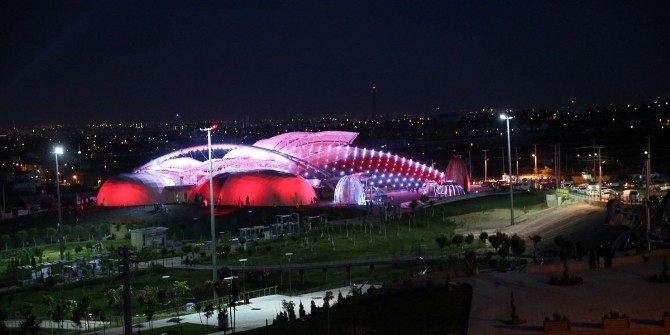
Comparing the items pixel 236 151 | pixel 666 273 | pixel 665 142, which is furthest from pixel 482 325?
pixel 665 142

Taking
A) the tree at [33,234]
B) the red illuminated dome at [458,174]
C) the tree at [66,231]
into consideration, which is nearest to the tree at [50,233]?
the tree at [66,231]

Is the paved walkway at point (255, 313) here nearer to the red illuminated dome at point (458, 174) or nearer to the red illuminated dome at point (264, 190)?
the red illuminated dome at point (264, 190)

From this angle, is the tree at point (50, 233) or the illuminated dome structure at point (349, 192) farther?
the illuminated dome structure at point (349, 192)

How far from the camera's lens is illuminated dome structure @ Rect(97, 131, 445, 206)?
2381 inches

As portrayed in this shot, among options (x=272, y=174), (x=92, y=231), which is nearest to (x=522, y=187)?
(x=272, y=174)

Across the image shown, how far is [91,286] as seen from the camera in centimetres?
3238

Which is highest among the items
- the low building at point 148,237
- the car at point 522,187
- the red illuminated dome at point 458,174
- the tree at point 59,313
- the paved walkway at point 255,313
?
the red illuminated dome at point 458,174

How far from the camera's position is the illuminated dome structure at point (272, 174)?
60.5m

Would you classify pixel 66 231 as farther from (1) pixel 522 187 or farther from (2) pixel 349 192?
(1) pixel 522 187

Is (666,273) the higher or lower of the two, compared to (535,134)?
lower

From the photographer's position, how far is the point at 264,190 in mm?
59875

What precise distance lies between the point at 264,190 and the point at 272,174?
6.38 feet

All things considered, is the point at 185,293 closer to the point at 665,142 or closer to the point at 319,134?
the point at 319,134

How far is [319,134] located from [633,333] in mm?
66593
